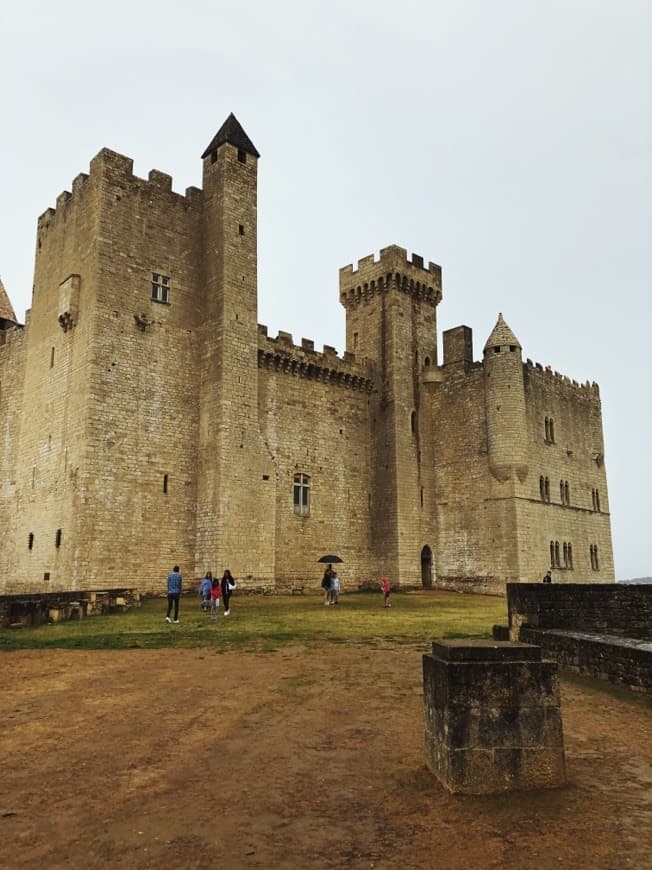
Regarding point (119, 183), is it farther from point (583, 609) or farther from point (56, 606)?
point (583, 609)

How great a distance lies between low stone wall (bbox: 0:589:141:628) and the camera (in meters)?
17.3

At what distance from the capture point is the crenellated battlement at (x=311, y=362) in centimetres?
3094

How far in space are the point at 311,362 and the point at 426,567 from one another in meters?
12.4

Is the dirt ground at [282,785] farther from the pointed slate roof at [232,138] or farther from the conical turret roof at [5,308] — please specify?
the conical turret roof at [5,308]

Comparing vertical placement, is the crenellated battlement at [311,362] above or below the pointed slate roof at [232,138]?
below

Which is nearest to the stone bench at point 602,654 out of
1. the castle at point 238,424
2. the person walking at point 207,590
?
the person walking at point 207,590

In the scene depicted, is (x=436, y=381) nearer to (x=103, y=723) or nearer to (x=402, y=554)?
(x=402, y=554)

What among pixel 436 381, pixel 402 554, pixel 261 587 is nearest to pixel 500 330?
pixel 436 381

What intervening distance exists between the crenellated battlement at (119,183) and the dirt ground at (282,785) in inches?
868

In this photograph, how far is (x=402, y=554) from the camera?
3309cm

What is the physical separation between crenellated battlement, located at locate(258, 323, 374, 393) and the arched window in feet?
16.4

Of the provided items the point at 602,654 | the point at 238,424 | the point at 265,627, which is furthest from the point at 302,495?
the point at 602,654

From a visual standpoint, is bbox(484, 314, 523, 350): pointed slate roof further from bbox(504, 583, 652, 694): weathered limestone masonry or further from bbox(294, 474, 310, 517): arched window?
bbox(504, 583, 652, 694): weathered limestone masonry

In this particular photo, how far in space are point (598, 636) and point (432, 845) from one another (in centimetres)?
753
